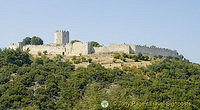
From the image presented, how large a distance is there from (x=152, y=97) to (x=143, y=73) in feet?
62.5

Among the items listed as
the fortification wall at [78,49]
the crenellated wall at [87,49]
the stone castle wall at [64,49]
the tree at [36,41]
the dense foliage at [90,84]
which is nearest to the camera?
the dense foliage at [90,84]

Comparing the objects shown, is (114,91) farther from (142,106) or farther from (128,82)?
(128,82)

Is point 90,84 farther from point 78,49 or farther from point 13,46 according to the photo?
point 13,46

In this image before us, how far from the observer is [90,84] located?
107 feet

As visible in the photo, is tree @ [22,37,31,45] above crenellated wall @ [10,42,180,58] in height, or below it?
above

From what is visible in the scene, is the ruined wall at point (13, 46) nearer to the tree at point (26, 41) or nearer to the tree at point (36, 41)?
the tree at point (26, 41)

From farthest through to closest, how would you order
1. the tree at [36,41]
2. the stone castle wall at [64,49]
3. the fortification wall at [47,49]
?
the tree at [36,41] < the fortification wall at [47,49] < the stone castle wall at [64,49]

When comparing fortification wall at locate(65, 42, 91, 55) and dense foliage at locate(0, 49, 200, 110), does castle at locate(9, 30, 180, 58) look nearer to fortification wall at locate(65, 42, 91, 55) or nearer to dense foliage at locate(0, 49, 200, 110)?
fortification wall at locate(65, 42, 91, 55)

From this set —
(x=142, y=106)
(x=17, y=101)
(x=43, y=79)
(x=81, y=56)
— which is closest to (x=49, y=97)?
(x=17, y=101)

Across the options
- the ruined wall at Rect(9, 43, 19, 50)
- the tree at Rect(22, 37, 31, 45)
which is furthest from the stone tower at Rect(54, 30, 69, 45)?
the ruined wall at Rect(9, 43, 19, 50)

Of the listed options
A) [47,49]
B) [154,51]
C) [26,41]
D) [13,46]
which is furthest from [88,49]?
[26,41]

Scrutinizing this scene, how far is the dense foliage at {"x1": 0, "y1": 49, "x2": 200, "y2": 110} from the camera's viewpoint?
31.4 m

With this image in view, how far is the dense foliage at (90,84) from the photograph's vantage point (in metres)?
31.4

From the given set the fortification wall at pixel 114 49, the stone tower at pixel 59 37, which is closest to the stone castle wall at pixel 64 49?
the fortification wall at pixel 114 49
